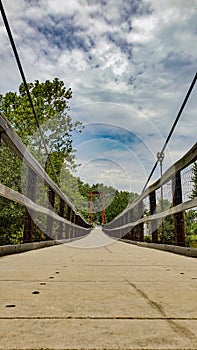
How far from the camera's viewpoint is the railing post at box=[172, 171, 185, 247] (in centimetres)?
370

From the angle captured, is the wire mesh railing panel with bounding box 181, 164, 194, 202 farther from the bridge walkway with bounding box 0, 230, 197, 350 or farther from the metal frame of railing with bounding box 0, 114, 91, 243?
the bridge walkway with bounding box 0, 230, 197, 350

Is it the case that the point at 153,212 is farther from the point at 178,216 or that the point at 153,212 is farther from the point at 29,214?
the point at 29,214

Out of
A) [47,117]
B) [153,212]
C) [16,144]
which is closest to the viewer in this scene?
[16,144]

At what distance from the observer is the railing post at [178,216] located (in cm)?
370

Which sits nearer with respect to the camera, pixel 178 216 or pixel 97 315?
pixel 97 315

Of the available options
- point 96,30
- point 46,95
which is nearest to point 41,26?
point 96,30

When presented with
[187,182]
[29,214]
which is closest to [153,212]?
[187,182]

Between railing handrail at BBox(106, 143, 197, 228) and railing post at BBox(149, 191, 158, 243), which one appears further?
railing post at BBox(149, 191, 158, 243)

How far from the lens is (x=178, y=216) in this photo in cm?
382

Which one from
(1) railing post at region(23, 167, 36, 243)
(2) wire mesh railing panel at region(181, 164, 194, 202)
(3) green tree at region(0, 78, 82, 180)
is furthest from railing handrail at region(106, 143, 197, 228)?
(3) green tree at region(0, 78, 82, 180)

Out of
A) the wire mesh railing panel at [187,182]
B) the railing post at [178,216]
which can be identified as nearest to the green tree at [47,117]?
the railing post at [178,216]

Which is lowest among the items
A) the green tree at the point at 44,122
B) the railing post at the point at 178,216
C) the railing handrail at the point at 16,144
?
the railing post at the point at 178,216

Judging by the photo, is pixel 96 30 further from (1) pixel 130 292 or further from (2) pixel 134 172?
(1) pixel 130 292

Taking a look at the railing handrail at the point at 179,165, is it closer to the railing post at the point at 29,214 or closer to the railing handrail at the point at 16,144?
the railing handrail at the point at 16,144
